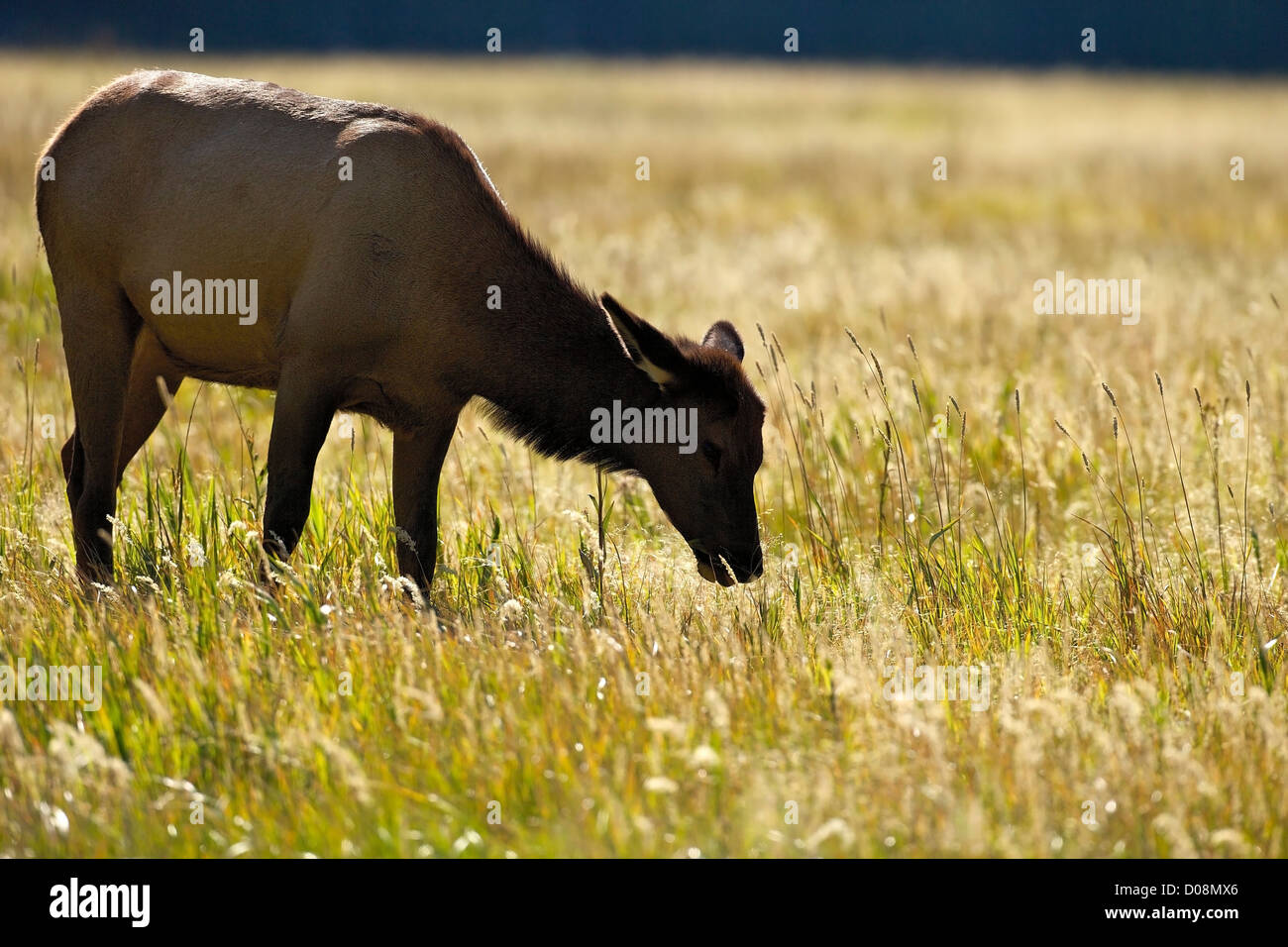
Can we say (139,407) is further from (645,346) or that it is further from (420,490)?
(645,346)

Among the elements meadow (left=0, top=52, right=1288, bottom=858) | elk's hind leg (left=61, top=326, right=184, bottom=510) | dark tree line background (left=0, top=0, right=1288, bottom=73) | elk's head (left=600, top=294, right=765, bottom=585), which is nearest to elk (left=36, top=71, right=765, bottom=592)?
elk's head (left=600, top=294, right=765, bottom=585)

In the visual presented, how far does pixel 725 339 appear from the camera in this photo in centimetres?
643

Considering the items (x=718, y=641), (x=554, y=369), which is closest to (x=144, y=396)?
(x=554, y=369)

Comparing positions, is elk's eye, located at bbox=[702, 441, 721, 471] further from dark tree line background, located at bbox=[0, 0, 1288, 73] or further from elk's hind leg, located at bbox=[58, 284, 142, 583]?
dark tree line background, located at bbox=[0, 0, 1288, 73]

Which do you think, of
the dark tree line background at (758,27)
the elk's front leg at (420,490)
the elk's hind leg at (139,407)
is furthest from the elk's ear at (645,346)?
the dark tree line background at (758,27)

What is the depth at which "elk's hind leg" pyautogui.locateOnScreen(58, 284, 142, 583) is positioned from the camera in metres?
6.23

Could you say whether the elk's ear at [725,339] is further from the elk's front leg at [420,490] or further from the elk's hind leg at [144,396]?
the elk's hind leg at [144,396]

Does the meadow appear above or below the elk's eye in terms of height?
below

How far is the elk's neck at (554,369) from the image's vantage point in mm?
5996

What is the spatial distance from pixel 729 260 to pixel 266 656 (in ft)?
36.6

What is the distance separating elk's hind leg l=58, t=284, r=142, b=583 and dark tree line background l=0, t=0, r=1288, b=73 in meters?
72.9

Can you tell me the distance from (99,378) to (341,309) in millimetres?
1300
